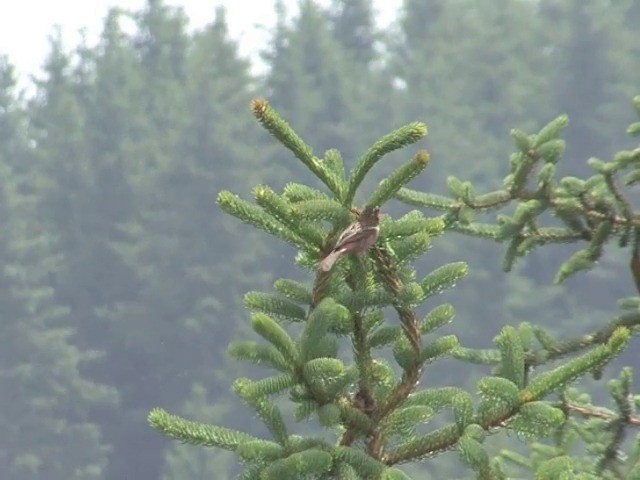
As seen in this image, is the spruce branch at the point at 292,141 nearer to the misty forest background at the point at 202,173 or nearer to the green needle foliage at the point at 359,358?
the green needle foliage at the point at 359,358

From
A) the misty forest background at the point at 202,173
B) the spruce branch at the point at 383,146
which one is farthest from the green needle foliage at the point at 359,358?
the misty forest background at the point at 202,173

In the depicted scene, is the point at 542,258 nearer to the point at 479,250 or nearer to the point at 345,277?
the point at 479,250

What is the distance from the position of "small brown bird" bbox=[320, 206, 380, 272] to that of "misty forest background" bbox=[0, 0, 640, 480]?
36749mm

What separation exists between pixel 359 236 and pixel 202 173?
50259 mm

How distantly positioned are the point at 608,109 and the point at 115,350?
20.3m

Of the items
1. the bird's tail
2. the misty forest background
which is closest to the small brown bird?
the bird's tail

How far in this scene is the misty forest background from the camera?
45094 mm

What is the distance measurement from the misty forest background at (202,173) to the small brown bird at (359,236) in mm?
36749

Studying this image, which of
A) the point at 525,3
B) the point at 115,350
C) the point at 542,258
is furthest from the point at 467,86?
the point at 115,350

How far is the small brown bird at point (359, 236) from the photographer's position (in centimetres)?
191

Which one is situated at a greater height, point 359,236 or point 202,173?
point 202,173

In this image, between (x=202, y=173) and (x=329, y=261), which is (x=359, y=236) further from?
(x=202, y=173)

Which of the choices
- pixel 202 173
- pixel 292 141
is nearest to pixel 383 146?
pixel 292 141

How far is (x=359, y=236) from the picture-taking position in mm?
1910
